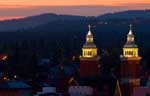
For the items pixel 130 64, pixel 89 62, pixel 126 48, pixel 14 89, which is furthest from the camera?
pixel 89 62

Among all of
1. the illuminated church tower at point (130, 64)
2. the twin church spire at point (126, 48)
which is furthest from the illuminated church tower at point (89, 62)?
the illuminated church tower at point (130, 64)

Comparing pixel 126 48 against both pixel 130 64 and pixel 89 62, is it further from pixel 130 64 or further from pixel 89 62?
pixel 89 62

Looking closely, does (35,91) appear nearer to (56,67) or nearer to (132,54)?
(132,54)

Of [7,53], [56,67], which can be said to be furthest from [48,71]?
[7,53]

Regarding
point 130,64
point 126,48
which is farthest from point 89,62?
point 130,64

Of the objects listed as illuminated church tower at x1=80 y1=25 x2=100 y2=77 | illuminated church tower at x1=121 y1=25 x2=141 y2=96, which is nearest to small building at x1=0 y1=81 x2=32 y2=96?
illuminated church tower at x1=80 y1=25 x2=100 y2=77

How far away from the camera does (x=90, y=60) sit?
258ft

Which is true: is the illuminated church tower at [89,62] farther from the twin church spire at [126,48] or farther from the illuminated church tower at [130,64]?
the illuminated church tower at [130,64]

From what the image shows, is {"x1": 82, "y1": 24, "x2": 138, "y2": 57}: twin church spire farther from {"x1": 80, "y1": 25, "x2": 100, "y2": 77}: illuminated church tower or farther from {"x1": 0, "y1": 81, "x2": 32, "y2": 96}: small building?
{"x1": 0, "y1": 81, "x2": 32, "y2": 96}: small building

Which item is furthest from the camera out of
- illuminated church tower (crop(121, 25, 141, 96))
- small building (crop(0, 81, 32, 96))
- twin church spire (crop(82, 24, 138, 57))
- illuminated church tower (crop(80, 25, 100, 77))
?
illuminated church tower (crop(80, 25, 100, 77))

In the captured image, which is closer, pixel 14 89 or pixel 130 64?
pixel 14 89

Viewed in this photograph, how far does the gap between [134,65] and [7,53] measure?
61.8 metres

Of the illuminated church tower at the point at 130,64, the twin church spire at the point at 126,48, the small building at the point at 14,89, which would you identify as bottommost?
the small building at the point at 14,89

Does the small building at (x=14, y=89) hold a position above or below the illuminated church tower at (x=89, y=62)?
below
